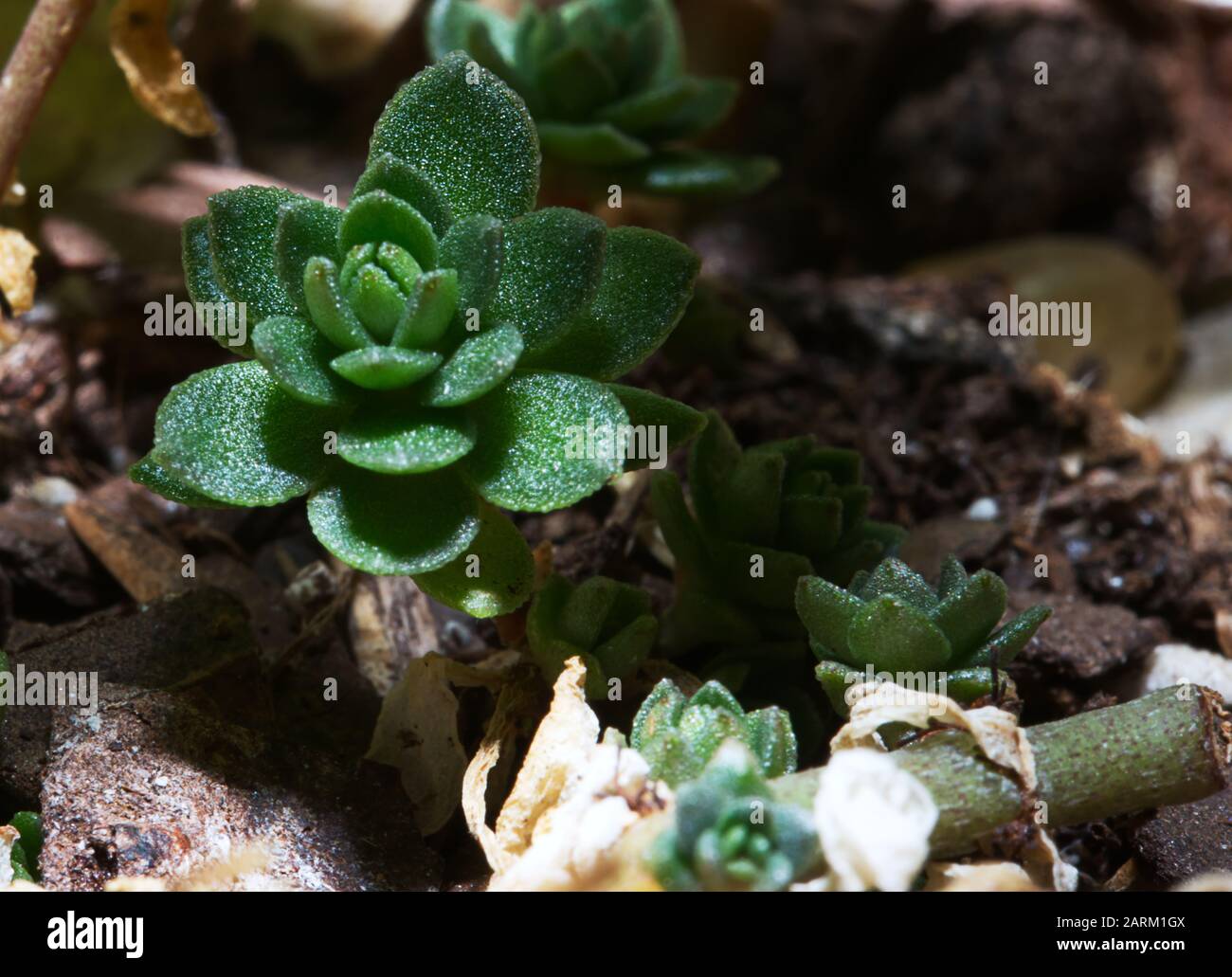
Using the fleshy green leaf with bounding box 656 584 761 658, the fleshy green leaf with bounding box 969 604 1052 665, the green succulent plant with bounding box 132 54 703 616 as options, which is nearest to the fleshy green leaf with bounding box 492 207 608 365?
the green succulent plant with bounding box 132 54 703 616

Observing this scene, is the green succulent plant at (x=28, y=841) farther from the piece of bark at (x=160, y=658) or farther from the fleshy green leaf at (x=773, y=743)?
the fleshy green leaf at (x=773, y=743)

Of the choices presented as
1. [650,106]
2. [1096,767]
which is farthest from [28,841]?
[650,106]

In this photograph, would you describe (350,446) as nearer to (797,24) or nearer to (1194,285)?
(797,24)

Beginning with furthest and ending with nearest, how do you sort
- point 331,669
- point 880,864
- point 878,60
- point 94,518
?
point 878,60 < point 94,518 < point 331,669 < point 880,864

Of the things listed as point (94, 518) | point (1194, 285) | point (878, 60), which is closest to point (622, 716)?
point (94, 518)

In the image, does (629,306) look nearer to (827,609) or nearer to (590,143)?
(827,609)

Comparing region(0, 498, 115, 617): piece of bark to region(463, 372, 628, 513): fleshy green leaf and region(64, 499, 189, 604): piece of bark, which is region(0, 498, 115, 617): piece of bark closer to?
region(64, 499, 189, 604): piece of bark
